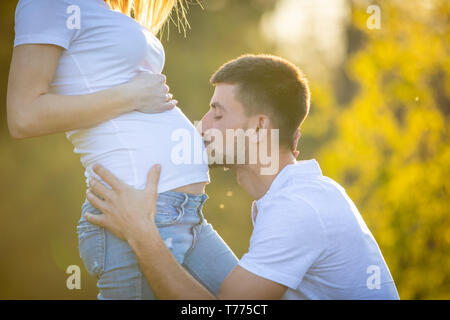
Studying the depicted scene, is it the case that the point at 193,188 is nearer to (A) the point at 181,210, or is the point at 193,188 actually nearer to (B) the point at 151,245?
(A) the point at 181,210

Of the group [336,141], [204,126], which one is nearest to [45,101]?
[204,126]

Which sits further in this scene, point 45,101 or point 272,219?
point 272,219

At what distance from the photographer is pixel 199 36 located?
9477 mm

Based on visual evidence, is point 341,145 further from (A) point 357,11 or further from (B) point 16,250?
(B) point 16,250

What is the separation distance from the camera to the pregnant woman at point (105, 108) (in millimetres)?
1741

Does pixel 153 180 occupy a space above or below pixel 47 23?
below

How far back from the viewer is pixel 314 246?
6.18 feet

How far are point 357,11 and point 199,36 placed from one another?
490 centimetres

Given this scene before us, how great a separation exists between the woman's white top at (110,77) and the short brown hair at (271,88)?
590 millimetres

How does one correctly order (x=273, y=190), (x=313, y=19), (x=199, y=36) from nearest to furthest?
(x=273, y=190), (x=313, y=19), (x=199, y=36)

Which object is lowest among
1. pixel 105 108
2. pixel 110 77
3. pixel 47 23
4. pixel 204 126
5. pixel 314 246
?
pixel 314 246

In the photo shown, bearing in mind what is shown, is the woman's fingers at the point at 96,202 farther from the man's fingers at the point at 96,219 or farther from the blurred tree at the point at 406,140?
the blurred tree at the point at 406,140

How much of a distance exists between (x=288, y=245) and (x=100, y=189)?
76 centimetres

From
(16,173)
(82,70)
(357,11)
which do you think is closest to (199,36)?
(16,173)
